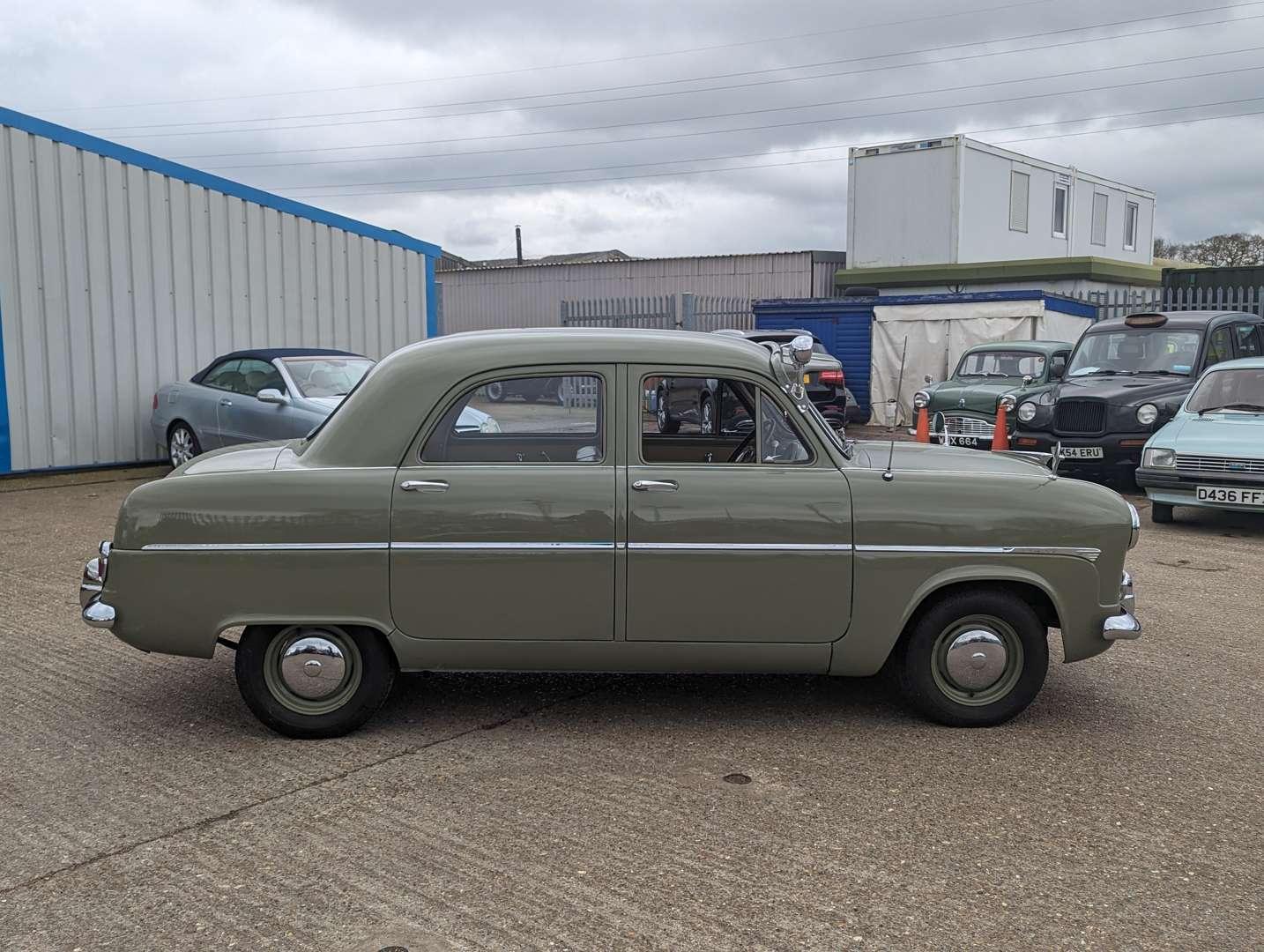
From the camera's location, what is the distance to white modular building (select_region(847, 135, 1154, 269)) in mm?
26594

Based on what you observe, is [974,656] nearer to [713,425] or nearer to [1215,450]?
[713,425]

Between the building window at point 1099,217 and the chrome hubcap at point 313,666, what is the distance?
32.6 metres

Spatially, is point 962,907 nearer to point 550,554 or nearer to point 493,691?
point 550,554

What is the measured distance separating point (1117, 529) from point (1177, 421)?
6.73 meters

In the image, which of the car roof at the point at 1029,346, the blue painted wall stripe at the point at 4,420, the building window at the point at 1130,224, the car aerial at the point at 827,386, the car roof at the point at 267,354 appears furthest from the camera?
the building window at the point at 1130,224

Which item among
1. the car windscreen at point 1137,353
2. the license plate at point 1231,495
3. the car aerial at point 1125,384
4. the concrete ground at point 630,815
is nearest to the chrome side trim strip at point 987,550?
the concrete ground at point 630,815

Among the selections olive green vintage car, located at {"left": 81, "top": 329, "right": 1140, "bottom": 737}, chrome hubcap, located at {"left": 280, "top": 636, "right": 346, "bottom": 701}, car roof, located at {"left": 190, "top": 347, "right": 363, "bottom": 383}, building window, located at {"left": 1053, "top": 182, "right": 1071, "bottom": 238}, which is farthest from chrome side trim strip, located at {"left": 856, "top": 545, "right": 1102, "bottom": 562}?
building window, located at {"left": 1053, "top": 182, "right": 1071, "bottom": 238}

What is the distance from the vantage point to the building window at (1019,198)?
28.7 metres

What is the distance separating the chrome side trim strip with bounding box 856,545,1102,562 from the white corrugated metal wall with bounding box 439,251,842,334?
22.6 m

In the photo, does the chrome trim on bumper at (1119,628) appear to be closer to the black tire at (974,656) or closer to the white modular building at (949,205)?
the black tire at (974,656)

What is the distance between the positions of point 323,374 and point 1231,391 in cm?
907

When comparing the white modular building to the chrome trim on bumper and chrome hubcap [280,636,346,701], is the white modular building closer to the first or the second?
the chrome trim on bumper

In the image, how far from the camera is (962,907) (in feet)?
11.0

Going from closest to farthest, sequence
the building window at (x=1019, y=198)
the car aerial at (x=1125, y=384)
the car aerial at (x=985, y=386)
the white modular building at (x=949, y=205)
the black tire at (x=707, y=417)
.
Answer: the black tire at (x=707, y=417), the car aerial at (x=1125, y=384), the car aerial at (x=985, y=386), the white modular building at (x=949, y=205), the building window at (x=1019, y=198)
